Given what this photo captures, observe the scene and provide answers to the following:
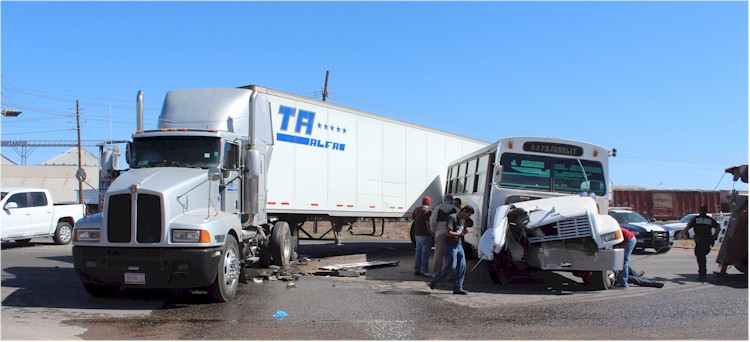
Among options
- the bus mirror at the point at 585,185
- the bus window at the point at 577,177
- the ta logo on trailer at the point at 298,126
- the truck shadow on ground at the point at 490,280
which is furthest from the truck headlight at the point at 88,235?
the bus mirror at the point at 585,185

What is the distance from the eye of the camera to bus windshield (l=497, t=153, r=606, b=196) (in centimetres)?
1226

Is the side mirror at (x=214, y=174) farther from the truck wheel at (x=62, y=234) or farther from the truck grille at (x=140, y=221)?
the truck wheel at (x=62, y=234)

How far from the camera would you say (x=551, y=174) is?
488 inches

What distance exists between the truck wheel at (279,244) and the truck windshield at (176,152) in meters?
3.57

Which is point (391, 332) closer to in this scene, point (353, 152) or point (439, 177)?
point (353, 152)

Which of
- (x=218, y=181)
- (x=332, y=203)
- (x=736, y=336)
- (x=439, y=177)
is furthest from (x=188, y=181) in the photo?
(x=439, y=177)

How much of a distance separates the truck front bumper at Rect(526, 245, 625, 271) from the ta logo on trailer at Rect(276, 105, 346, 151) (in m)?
6.12

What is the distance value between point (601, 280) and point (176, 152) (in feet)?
24.6

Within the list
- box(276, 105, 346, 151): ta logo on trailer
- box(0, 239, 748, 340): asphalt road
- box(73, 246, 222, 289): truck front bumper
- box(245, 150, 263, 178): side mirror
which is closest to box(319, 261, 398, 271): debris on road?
box(0, 239, 748, 340): asphalt road

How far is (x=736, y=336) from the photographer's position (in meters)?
7.08

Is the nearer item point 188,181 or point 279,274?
point 188,181

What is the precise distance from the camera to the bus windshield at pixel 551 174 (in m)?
12.3

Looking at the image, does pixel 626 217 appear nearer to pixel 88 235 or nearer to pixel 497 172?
pixel 497 172

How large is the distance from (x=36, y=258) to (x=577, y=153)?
1266cm
